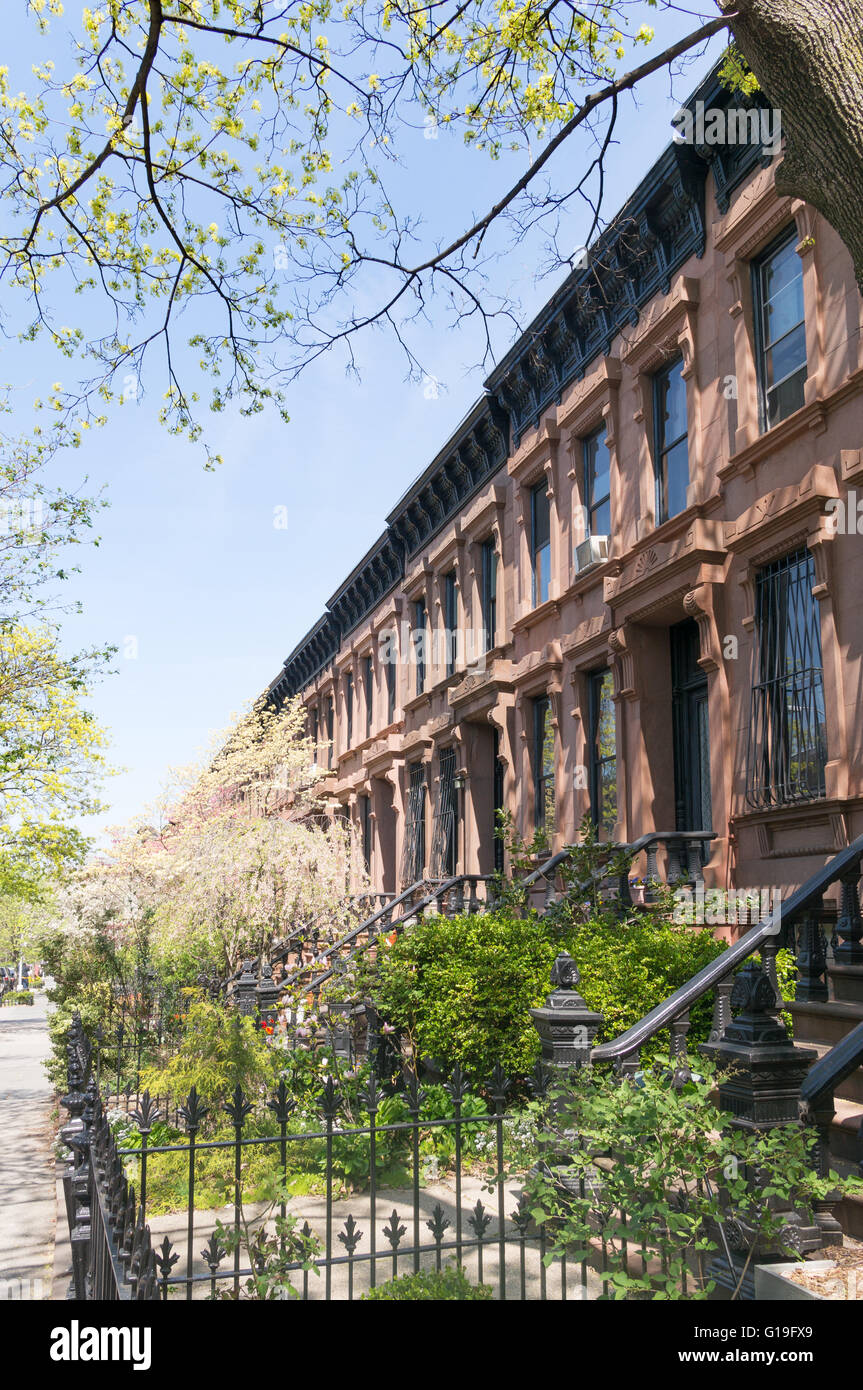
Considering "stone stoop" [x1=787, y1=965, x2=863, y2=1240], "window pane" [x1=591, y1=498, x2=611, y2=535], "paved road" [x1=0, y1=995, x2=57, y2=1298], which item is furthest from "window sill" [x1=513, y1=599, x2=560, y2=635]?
"paved road" [x1=0, y1=995, x2=57, y2=1298]

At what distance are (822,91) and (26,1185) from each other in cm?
1091

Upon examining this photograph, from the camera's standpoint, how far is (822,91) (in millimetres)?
4336

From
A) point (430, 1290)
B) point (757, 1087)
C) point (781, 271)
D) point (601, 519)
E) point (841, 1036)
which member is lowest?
point (430, 1290)

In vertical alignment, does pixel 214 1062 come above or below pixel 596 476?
below

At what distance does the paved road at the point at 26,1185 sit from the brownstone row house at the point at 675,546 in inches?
275

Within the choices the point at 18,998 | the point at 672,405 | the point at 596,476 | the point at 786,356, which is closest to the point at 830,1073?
the point at 786,356

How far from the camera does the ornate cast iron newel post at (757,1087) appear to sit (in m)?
4.56

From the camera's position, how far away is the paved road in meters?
7.25

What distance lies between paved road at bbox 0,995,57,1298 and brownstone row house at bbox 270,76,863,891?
22.9ft

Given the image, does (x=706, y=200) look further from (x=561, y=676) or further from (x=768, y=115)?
(x=561, y=676)

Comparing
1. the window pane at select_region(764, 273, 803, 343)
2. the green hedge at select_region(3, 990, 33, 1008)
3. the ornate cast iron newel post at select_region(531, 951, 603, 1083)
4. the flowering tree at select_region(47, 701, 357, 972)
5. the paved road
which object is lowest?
the green hedge at select_region(3, 990, 33, 1008)

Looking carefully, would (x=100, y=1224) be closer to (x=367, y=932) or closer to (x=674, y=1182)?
(x=674, y=1182)

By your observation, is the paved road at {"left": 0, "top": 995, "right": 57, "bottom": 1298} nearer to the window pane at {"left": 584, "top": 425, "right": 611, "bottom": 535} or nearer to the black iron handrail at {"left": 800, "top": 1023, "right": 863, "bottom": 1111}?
the black iron handrail at {"left": 800, "top": 1023, "right": 863, "bottom": 1111}

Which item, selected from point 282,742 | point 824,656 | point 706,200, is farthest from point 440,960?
point 282,742
